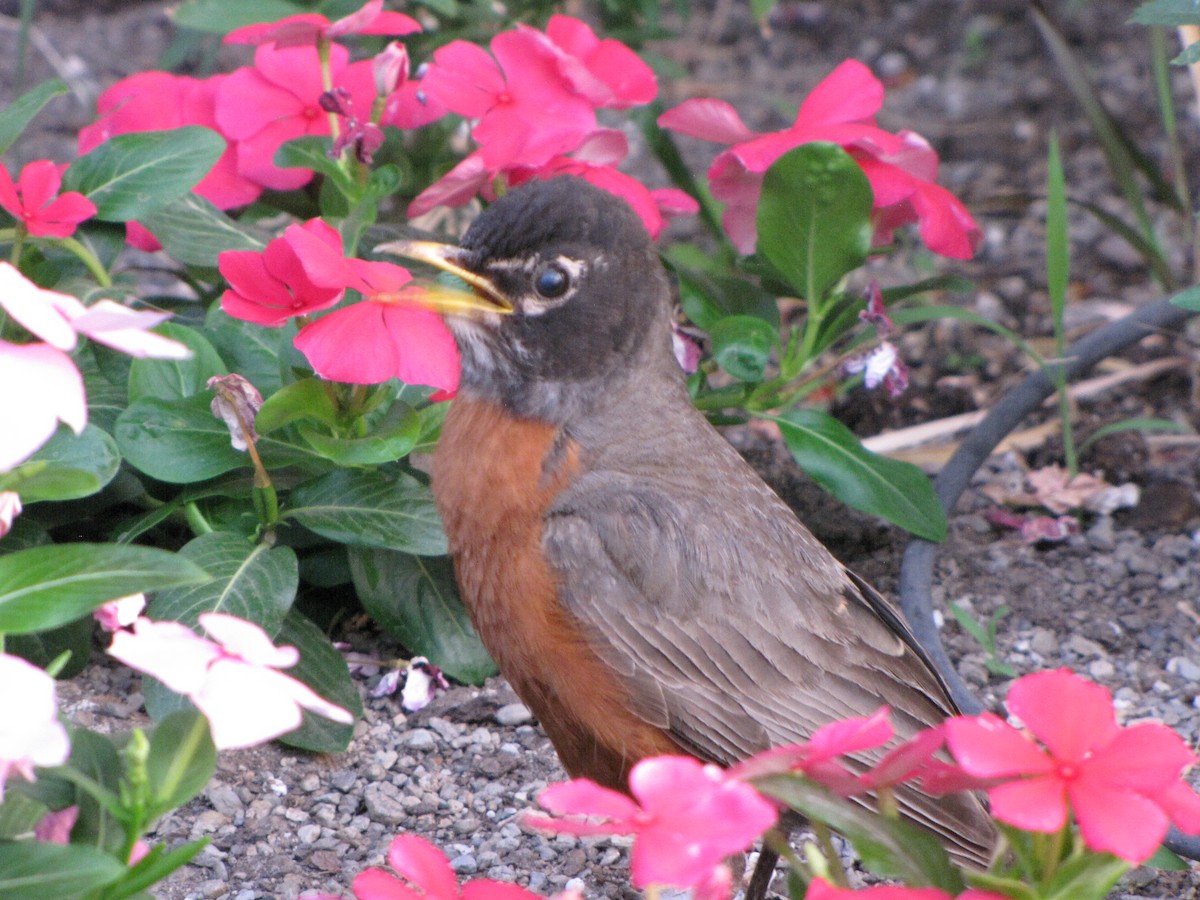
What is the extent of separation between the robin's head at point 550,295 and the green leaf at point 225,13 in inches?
54.2

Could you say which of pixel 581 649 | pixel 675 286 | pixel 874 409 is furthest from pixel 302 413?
pixel 874 409

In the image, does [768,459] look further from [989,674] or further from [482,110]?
[482,110]

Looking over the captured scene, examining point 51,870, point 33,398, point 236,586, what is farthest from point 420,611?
point 33,398

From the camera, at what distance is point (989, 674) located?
330 cm

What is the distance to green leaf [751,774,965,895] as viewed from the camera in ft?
4.96

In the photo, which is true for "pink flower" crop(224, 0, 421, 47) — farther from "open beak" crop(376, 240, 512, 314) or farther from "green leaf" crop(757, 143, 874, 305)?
"green leaf" crop(757, 143, 874, 305)

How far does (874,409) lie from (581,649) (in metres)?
2.06

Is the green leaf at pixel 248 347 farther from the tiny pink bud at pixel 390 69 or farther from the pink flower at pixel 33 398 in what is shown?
the pink flower at pixel 33 398

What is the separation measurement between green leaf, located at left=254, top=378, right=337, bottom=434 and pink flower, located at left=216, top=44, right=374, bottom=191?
35.2 inches

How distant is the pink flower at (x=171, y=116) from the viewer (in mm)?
3479

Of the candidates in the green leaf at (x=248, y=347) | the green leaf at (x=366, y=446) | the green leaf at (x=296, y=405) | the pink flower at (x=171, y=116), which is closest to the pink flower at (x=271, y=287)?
the green leaf at (x=296, y=405)

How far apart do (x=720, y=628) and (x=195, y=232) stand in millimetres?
1501

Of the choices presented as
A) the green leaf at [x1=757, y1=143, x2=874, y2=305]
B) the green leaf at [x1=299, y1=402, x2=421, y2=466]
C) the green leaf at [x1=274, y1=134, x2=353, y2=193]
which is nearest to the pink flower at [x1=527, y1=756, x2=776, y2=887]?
the green leaf at [x1=299, y1=402, x2=421, y2=466]

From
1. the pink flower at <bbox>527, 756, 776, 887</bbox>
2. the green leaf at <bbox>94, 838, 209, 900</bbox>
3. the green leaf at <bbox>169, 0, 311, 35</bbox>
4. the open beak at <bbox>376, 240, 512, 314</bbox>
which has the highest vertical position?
the green leaf at <bbox>169, 0, 311, 35</bbox>
